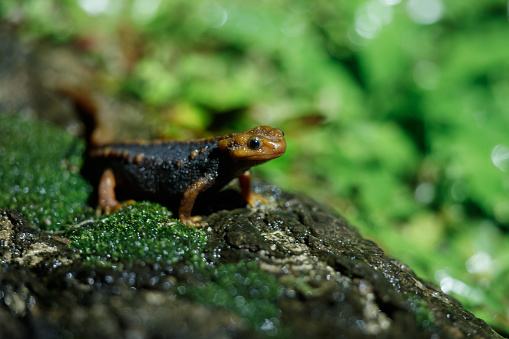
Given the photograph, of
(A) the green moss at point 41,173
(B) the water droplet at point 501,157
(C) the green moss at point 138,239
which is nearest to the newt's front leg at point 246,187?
(C) the green moss at point 138,239

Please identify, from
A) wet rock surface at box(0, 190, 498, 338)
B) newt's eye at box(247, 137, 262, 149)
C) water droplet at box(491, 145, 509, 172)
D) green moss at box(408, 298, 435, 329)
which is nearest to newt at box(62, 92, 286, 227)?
newt's eye at box(247, 137, 262, 149)

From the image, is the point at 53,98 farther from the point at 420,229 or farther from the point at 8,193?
the point at 420,229

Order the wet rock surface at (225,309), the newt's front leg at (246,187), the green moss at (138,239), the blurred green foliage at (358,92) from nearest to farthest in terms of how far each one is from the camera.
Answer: the wet rock surface at (225,309) → the green moss at (138,239) → the newt's front leg at (246,187) → the blurred green foliage at (358,92)

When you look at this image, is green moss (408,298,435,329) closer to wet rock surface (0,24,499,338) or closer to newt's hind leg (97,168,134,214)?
wet rock surface (0,24,499,338)

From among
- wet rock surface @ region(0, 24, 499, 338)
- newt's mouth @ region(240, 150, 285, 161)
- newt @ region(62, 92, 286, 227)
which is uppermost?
newt's mouth @ region(240, 150, 285, 161)

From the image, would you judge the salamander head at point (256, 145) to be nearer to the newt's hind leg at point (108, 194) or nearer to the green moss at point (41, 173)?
the newt's hind leg at point (108, 194)

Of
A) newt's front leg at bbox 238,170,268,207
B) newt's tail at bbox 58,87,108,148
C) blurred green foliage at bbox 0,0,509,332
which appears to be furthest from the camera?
blurred green foliage at bbox 0,0,509,332
